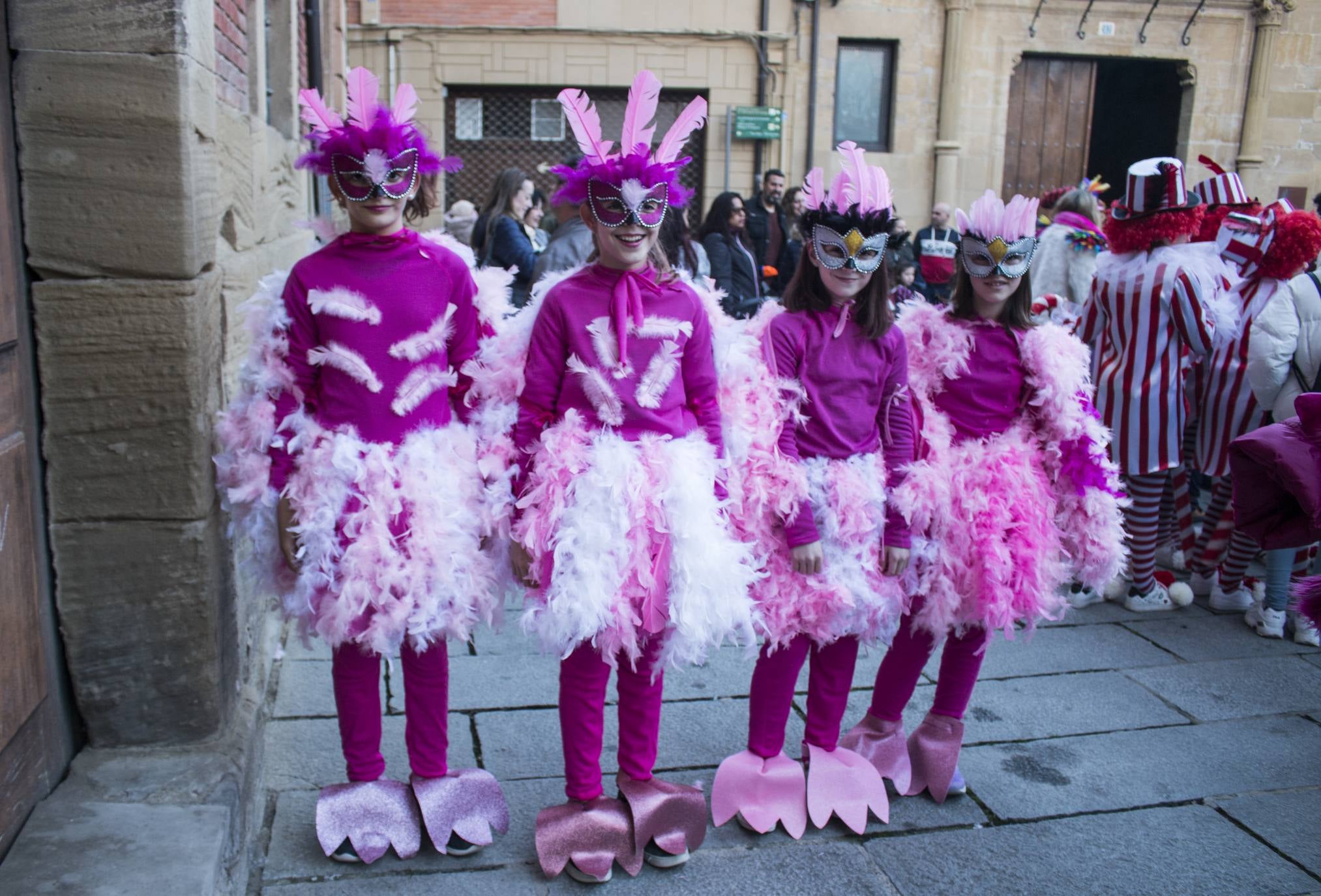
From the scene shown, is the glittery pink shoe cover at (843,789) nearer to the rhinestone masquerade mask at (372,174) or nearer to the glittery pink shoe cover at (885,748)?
the glittery pink shoe cover at (885,748)

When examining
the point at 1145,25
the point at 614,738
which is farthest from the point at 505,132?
the point at 614,738

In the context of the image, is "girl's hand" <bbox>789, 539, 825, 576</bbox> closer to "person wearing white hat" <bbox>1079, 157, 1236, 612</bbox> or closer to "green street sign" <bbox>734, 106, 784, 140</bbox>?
"person wearing white hat" <bbox>1079, 157, 1236, 612</bbox>

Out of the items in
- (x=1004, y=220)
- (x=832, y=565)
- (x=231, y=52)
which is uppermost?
(x=231, y=52)

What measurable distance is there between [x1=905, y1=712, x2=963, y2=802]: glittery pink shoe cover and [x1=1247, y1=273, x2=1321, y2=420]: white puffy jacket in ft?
8.68

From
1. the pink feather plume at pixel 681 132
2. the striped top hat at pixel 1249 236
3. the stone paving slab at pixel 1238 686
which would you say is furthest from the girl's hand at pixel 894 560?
the striped top hat at pixel 1249 236

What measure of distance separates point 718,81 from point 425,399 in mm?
11726

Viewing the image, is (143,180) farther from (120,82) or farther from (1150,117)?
(1150,117)

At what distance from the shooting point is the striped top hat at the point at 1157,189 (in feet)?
15.8

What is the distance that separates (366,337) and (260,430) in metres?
0.35

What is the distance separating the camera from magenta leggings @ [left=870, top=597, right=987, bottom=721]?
3.33 m

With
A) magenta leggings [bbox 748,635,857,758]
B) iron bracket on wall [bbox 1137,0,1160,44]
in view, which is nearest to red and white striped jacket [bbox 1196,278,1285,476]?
magenta leggings [bbox 748,635,857,758]

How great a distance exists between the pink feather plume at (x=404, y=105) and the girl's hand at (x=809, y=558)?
1.52 meters

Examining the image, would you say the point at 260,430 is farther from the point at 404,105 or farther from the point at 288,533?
the point at 404,105

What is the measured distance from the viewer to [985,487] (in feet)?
10.4
